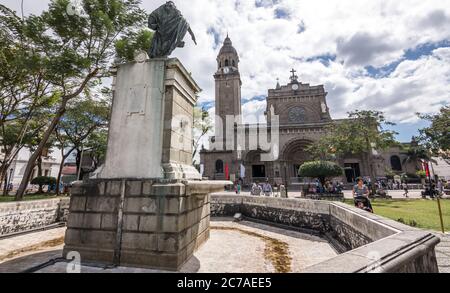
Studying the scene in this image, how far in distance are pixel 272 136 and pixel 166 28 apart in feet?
98.3

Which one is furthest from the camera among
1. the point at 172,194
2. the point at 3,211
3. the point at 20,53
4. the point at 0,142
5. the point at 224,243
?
the point at 0,142

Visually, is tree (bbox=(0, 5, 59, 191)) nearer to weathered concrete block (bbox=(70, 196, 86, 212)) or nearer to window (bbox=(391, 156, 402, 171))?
weathered concrete block (bbox=(70, 196, 86, 212))

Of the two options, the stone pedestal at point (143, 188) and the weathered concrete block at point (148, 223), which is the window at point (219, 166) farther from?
the weathered concrete block at point (148, 223)

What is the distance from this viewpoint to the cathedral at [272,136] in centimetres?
3231

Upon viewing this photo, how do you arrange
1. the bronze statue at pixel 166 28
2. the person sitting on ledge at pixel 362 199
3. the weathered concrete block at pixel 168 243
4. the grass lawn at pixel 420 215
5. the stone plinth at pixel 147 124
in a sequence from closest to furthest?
the weathered concrete block at pixel 168 243
the stone plinth at pixel 147 124
the bronze statue at pixel 166 28
the grass lawn at pixel 420 215
the person sitting on ledge at pixel 362 199

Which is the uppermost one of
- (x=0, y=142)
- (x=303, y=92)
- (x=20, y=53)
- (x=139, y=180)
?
(x=303, y=92)

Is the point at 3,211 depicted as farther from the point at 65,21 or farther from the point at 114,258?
the point at 65,21

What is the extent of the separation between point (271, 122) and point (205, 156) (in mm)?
12865

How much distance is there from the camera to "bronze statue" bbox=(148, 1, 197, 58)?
563 centimetres

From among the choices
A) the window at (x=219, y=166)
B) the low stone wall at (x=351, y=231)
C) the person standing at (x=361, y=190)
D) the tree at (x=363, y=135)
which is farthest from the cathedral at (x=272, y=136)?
the person standing at (x=361, y=190)

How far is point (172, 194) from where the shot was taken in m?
4.32

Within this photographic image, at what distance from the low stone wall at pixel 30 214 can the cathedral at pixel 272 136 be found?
19.9m

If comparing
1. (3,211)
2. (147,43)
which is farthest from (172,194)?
(147,43)
